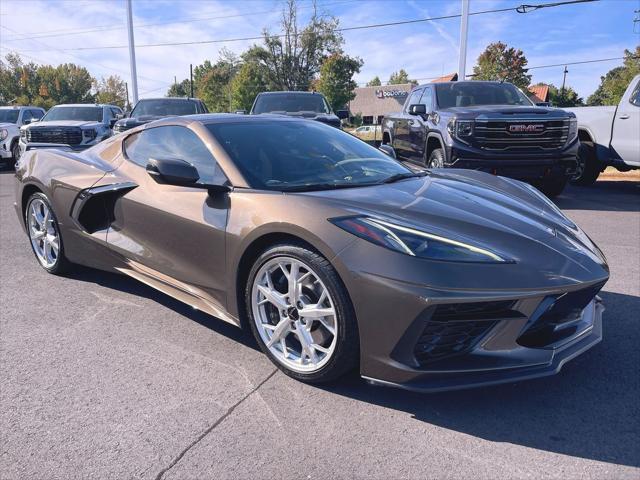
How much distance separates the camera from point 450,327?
2268 millimetres

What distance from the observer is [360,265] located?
2.34m

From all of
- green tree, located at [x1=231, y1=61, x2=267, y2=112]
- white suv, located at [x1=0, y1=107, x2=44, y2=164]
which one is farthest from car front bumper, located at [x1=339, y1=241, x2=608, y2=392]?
green tree, located at [x1=231, y1=61, x2=267, y2=112]

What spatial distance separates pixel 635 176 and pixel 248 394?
39.1 ft

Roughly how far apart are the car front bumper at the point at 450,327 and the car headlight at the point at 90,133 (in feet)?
38.2

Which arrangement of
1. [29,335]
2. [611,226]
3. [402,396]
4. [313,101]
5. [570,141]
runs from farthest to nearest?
[313,101]
[570,141]
[611,226]
[29,335]
[402,396]

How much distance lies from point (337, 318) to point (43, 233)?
10.6ft

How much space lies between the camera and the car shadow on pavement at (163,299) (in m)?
3.31

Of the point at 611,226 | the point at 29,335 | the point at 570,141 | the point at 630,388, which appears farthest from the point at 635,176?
the point at 29,335

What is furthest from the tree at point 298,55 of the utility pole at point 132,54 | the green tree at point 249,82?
the utility pole at point 132,54

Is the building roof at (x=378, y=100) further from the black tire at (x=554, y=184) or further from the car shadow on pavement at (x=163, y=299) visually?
the car shadow on pavement at (x=163, y=299)

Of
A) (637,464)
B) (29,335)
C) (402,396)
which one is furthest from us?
(29,335)

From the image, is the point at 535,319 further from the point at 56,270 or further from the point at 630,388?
the point at 56,270

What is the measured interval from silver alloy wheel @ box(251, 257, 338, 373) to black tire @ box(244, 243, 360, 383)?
26 mm

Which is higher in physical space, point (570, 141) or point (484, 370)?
point (570, 141)
